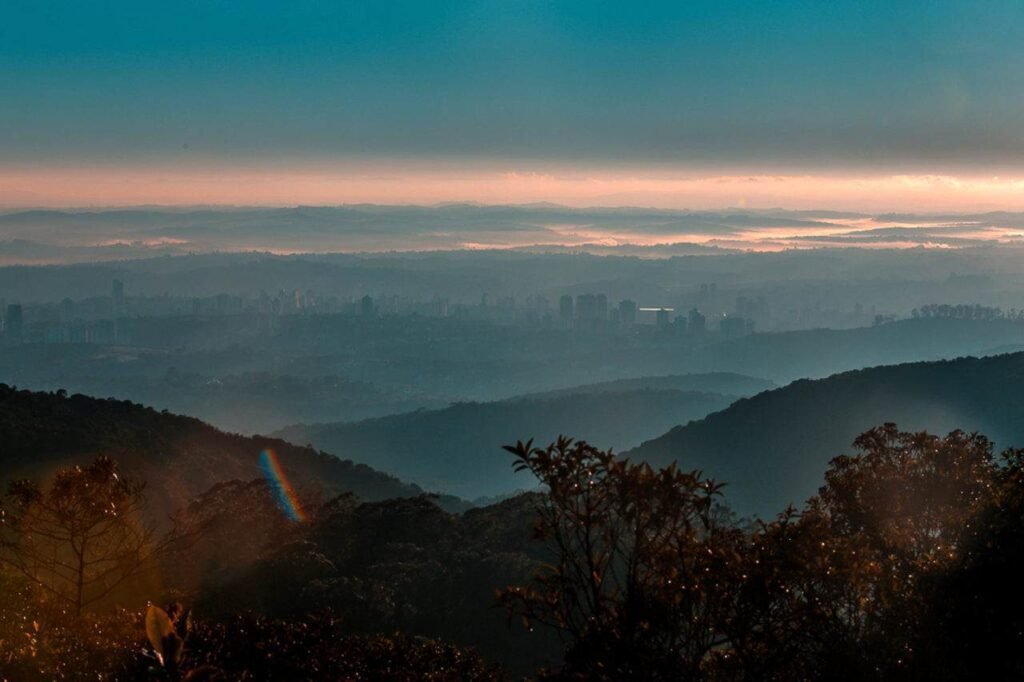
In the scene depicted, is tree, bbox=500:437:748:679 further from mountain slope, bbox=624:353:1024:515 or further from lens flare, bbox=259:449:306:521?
mountain slope, bbox=624:353:1024:515

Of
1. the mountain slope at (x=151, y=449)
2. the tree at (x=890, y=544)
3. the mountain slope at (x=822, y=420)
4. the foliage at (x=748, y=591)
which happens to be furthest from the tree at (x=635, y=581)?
the mountain slope at (x=822, y=420)

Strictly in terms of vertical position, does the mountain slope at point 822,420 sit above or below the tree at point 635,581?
below

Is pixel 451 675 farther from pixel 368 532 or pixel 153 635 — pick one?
pixel 368 532

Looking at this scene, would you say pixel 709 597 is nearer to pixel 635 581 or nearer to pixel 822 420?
pixel 635 581

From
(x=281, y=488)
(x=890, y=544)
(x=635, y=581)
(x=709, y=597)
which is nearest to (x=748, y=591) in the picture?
(x=709, y=597)

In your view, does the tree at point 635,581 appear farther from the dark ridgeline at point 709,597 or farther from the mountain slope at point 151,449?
the mountain slope at point 151,449

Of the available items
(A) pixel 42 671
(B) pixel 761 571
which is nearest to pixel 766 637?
(B) pixel 761 571
